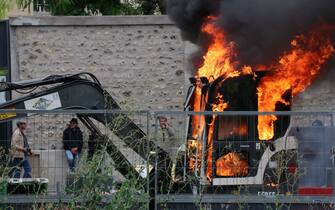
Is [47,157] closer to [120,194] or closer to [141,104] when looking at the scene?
[120,194]

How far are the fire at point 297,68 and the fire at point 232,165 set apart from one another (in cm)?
66

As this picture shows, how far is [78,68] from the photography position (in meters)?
17.5

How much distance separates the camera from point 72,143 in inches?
370

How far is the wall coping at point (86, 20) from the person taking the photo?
17391mm

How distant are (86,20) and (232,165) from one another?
8857 mm

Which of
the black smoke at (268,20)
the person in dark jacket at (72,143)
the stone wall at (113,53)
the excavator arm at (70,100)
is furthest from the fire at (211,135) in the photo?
the stone wall at (113,53)

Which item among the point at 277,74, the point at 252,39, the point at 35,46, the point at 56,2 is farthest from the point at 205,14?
the point at 56,2

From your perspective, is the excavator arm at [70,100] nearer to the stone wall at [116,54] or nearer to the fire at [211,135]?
the fire at [211,135]

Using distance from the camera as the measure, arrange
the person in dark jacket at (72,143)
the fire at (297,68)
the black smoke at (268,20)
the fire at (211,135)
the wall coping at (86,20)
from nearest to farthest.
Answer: the person in dark jacket at (72,143), the fire at (211,135), the fire at (297,68), the black smoke at (268,20), the wall coping at (86,20)

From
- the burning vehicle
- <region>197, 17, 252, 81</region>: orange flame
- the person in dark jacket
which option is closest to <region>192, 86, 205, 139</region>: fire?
the burning vehicle

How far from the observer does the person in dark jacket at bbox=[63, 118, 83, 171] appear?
855cm

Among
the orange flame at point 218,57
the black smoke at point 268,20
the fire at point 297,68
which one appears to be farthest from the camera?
the black smoke at point 268,20

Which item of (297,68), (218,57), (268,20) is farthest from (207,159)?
(268,20)

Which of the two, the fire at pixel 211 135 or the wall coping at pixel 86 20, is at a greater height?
the wall coping at pixel 86 20
